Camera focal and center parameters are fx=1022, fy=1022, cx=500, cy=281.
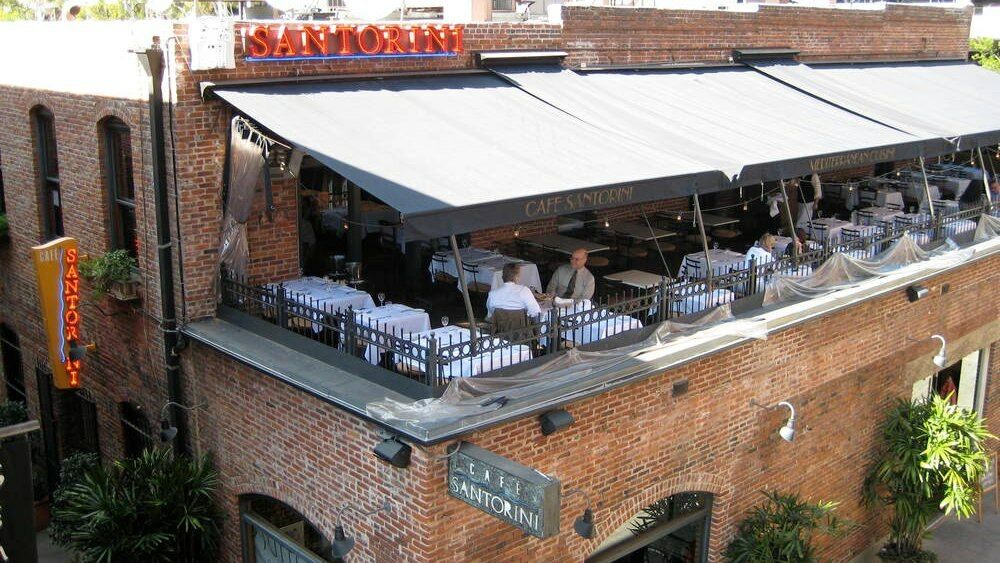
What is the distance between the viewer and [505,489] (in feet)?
24.5

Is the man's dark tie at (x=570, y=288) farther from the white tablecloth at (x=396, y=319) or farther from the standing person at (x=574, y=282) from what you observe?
the white tablecloth at (x=396, y=319)

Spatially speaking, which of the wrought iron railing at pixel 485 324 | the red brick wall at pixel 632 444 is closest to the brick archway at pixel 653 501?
the red brick wall at pixel 632 444

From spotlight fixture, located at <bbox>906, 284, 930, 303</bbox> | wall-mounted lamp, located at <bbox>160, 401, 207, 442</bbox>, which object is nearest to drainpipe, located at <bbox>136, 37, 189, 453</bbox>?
wall-mounted lamp, located at <bbox>160, 401, 207, 442</bbox>

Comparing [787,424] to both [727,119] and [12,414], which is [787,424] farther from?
[12,414]

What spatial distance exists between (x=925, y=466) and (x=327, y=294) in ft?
25.2

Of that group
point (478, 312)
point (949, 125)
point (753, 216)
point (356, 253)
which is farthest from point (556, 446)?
point (753, 216)

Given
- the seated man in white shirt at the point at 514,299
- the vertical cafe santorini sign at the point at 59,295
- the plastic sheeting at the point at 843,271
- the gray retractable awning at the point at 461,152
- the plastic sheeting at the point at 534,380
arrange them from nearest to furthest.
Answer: the plastic sheeting at the point at 534,380
the gray retractable awning at the point at 461,152
the seated man in white shirt at the point at 514,299
the vertical cafe santorini sign at the point at 59,295
the plastic sheeting at the point at 843,271

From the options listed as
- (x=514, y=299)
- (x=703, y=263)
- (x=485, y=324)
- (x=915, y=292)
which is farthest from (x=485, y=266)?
(x=915, y=292)

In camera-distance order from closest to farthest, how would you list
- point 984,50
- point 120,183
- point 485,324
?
point 485,324, point 120,183, point 984,50

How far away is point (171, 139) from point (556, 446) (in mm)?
4740

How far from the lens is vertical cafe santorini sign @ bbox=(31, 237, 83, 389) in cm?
1048

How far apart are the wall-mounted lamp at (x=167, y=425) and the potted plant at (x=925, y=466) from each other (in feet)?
27.9

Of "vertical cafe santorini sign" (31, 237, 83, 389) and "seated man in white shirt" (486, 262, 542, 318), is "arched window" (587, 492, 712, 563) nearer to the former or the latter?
"seated man in white shirt" (486, 262, 542, 318)

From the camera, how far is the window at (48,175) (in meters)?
12.5
